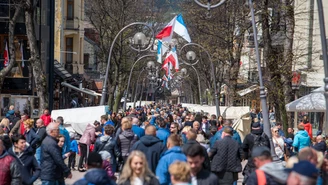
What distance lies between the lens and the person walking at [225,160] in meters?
13.3

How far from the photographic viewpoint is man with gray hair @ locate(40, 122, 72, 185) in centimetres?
1190

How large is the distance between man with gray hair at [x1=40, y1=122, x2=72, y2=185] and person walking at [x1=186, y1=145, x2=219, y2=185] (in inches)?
148

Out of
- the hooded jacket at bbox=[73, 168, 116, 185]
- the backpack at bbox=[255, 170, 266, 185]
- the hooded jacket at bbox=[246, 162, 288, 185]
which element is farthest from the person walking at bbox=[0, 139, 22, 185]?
the backpack at bbox=[255, 170, 266, 185]

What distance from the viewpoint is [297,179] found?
5.87 m

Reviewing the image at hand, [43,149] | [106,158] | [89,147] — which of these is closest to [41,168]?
[43,149]

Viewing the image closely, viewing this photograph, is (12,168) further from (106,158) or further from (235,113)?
(235,113)

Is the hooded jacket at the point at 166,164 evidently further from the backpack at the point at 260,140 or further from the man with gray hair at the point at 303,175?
the backpack at the point at 260,140

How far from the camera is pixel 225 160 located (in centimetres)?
1334

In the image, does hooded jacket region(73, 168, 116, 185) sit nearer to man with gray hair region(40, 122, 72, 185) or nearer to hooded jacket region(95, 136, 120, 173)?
man with gray hair region(40, 122, 72, 185)

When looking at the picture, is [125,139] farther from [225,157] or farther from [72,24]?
[72,24]

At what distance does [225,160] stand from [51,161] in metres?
3.15

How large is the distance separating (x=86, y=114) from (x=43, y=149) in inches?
588

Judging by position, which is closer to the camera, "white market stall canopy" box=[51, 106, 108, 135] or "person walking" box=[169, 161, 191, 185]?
"person walking" box=[169, 161, 191, 185]

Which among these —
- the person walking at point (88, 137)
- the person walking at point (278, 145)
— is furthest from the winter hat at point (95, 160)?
the person walking at point (88, 137)
